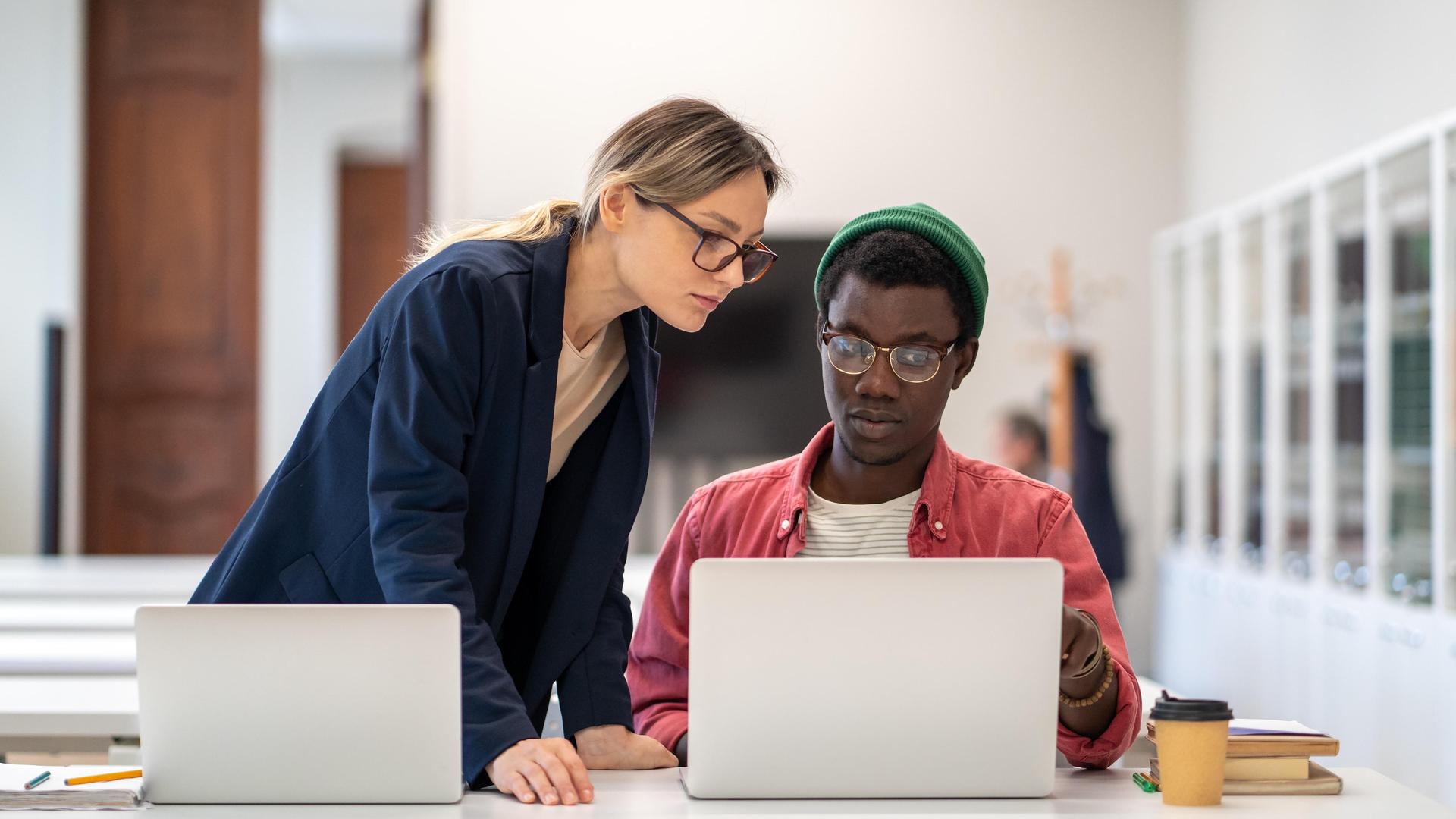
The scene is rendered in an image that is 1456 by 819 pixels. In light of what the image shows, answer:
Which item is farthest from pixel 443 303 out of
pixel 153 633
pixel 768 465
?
pixel 768 465

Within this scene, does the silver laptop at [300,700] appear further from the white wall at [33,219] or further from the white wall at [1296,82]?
the white wall at [33,219]

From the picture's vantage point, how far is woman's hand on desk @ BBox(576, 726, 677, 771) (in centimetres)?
152

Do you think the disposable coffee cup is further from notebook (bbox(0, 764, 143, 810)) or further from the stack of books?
notebook (bbox(0, 764, 143, 810))

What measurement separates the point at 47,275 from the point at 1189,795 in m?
5.92

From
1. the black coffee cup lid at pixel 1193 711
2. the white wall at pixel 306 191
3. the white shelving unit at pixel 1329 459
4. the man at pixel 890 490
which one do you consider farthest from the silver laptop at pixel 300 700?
the white wall at pixel 306 191

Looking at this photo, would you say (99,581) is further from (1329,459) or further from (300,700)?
(1329,459)

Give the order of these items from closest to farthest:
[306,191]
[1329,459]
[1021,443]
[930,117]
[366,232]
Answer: [1329,459] → [1021,443] → [930,117] → [306,191] → [366,232]

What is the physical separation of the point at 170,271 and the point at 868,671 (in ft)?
18.6

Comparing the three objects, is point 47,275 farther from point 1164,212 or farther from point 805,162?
point 1164,212

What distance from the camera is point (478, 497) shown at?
1515mm

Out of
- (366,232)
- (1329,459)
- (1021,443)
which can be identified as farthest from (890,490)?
(366,232)

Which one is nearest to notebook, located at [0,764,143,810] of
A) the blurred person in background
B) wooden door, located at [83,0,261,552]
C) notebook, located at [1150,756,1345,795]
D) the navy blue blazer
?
the navy blue blazer

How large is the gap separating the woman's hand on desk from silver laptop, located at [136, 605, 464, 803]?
0.97ft

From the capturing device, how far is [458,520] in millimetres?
1405
